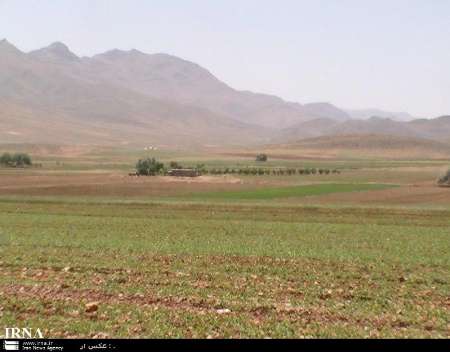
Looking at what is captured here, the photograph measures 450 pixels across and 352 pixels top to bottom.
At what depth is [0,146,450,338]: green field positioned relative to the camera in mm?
13148

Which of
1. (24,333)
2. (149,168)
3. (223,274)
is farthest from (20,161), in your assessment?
(24,333)

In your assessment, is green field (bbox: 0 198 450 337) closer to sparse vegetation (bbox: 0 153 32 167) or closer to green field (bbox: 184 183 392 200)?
green field (bbox: 184 183 392 200)

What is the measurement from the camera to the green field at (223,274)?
518 inches

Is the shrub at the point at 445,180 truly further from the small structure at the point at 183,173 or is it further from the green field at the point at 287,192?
the small structure at the point at 183,173

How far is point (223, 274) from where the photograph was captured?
18.8 meters

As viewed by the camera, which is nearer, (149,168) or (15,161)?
(149,168)

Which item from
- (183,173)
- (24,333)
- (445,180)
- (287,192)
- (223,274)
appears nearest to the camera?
(24,333)

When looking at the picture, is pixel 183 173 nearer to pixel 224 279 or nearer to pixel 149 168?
pixel 149 168

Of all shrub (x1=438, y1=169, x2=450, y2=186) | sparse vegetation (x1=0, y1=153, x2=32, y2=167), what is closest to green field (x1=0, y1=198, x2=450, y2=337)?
shrub (x1=438, y1=169, x2=450, y2=186)

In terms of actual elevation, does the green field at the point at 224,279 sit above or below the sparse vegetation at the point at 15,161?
below

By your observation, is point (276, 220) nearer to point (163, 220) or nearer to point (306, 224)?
point (306, 224)

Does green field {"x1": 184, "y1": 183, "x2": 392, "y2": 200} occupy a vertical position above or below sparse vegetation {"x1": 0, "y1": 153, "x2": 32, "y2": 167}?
below

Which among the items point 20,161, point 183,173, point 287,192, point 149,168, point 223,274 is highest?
point 20,161

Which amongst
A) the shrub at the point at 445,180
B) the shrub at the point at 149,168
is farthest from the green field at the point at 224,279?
the shrub at the point at 149,168
